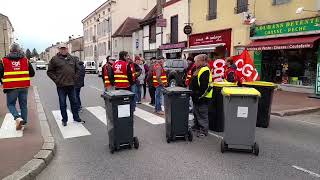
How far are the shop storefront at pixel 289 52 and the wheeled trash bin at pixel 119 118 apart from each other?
10084 millimetres

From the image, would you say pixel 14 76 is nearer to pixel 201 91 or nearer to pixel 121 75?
pixel 121 75

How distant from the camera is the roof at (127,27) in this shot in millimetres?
43625

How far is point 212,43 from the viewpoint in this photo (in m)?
21.3

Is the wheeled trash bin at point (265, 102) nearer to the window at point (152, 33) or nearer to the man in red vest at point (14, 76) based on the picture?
the man in red vest at point (14, 76)

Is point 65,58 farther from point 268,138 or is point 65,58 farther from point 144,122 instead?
point 268,138

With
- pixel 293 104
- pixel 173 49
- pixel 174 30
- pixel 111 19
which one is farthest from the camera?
pixel 111 19

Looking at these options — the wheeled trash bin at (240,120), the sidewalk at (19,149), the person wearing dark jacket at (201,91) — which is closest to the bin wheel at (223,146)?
the wheeled trash bin at (240,120)

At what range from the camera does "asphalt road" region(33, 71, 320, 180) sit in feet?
16.1

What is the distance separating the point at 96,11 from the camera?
Answer: 180ft

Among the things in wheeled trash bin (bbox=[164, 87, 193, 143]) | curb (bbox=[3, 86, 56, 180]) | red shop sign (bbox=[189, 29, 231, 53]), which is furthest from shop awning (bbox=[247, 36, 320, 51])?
curb (bbox=[3, 86, 56, 180])

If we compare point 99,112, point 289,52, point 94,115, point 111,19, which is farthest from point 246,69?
point 111,19

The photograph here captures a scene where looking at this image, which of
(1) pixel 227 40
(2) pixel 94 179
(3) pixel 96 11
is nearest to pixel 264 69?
(1) pixel 227 40

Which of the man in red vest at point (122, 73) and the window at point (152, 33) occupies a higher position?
the window at point (152, 33)

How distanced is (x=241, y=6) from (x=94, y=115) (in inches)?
467
